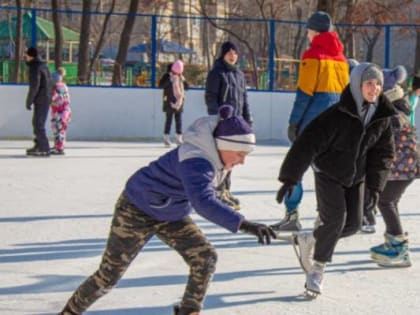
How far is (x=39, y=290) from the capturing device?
5.92 meters

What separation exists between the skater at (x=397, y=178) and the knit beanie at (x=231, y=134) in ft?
7.75

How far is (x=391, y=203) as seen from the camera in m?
6.80

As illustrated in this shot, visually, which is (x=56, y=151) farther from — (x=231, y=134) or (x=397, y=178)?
(x=231, y=134)

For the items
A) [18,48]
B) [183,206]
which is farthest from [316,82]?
[18,48]

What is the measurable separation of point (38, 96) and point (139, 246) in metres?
9.50

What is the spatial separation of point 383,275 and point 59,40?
20.0 m

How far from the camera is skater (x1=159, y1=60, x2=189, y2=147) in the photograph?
1658 cm

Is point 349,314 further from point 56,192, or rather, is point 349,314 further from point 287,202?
point 56,192

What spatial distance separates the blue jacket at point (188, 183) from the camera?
14.5ft

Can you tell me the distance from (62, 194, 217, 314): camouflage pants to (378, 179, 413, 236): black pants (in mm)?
2370

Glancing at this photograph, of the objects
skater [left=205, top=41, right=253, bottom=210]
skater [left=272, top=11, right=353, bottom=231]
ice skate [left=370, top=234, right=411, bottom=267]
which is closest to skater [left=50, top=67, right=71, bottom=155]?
skater [left=205, top=41, right=253, bottom=210]

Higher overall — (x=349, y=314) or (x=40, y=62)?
(x=40, y=62)

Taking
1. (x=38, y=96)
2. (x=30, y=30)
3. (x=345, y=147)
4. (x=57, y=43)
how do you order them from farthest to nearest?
1. (x=57, y=43)
2. (x=30, y=30)
3. (x=38, y=96)
4. (x=345, y=147)

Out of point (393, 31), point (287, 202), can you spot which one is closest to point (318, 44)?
point (287, 202)
